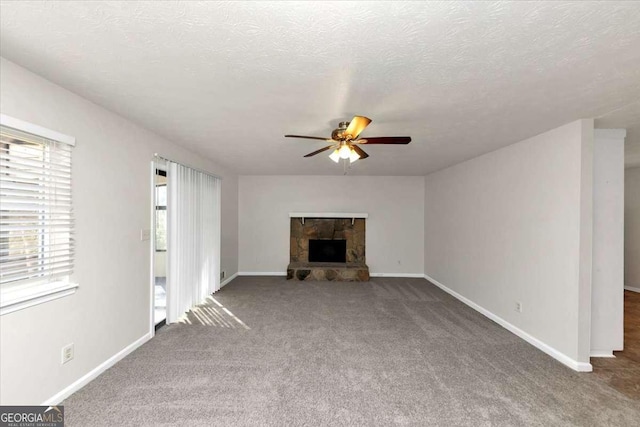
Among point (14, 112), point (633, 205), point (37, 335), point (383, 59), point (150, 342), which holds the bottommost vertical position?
point (150, 342)

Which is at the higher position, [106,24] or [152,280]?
[106,24]

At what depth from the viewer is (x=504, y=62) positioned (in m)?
1.50

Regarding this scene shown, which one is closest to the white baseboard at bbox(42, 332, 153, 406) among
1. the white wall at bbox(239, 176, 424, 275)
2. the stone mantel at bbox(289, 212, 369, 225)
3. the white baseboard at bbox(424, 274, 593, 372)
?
the white wall at bbox(239, 176, 424, 275)

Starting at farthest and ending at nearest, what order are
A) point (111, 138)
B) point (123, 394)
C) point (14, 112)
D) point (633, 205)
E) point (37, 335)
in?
point (633, 205), point (111, 138), point (123, 394), point (37, 335), point (14, 112)

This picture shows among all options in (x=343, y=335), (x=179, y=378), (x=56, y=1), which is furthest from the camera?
(x=343, y=335)

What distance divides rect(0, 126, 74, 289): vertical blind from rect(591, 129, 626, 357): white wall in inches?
190

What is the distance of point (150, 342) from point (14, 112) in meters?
2.40

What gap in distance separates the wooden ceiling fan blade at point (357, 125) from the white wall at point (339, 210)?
381 centimetres

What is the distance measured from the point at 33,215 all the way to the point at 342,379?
260 cm

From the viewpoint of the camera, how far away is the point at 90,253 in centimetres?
220

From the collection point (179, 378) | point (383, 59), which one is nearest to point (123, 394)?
point (179, 378)

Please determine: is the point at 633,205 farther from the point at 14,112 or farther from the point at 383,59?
the point at 14,112

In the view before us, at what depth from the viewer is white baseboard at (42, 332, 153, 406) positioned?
6.27 ft

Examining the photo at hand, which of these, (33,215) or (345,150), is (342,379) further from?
(33,215)
